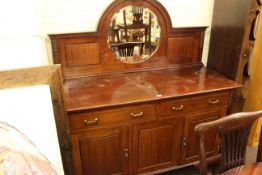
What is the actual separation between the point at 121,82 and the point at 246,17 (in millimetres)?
1058

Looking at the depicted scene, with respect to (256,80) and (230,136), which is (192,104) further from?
(256,80)

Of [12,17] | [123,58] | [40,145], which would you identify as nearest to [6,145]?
[40,145]

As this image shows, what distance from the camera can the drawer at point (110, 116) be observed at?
1.43 m

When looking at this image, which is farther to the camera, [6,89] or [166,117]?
[166,117]

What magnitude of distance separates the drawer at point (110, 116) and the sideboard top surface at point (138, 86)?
0.07m

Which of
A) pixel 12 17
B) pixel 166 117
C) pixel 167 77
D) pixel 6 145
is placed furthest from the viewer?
pixel 167 77

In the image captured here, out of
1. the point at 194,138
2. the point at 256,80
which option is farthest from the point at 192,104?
the point at 256,80

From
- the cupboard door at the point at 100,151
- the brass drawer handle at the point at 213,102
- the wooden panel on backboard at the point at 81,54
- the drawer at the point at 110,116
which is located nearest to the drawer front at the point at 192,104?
the brass drawer handle at the point at 213,102

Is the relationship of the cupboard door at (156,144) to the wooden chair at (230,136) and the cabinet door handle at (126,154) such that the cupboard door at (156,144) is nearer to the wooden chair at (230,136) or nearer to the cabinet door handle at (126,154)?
the cabinet door handle at (126,154)

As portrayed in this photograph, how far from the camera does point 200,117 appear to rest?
1.75 metres

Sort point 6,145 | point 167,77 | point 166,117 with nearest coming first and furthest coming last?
point 6,145, point 166,117, point 167,77

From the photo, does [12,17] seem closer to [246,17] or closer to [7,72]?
[7,72]

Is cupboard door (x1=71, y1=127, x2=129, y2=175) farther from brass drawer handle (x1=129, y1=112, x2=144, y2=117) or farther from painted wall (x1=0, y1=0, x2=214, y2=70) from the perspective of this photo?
painted wall (x1=0, y1=0, x2=214, y2=70)

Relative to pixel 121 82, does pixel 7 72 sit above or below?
above
